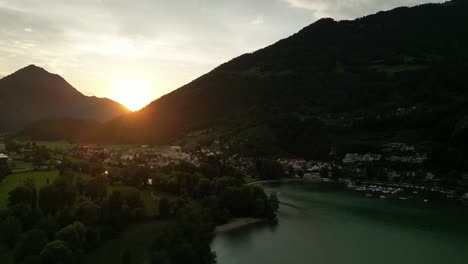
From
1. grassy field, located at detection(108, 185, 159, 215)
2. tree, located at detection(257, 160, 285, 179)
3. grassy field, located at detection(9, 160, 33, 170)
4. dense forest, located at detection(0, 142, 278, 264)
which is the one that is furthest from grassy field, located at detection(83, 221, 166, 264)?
grassy field, located at detection(9, 160, 33, 170)

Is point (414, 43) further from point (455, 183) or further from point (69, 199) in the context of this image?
point (69, 199)

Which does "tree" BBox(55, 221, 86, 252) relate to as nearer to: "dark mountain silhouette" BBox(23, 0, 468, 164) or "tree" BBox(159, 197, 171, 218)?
"tree" BBox(159, 197, 171, 218)

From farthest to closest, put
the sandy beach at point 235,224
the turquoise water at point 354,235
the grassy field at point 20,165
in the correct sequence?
the grassy field at point 20,165
the sandy beach at point 235,224
the turquoise water at point 354,235

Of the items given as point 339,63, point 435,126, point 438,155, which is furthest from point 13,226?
point 339,63

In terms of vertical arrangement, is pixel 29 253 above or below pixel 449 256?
above

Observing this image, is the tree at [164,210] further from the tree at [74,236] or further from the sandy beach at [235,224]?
the tree at [74,236]

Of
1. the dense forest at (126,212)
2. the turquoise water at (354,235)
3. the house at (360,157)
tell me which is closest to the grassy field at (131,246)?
the dense forest at (126,212)
